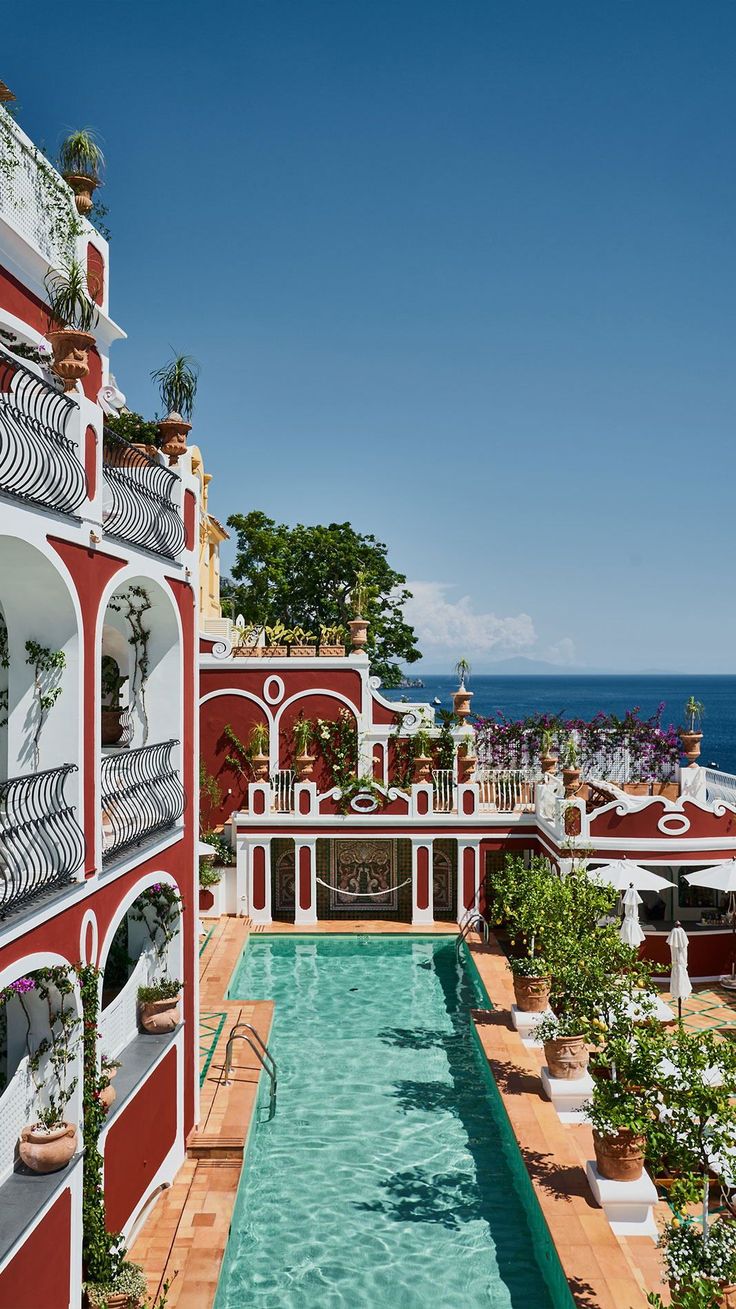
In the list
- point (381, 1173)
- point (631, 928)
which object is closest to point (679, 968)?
point (631, 928)

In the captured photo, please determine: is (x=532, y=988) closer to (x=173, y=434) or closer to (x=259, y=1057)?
(x=259, y=1057)

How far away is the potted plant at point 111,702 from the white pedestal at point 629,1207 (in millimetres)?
7511

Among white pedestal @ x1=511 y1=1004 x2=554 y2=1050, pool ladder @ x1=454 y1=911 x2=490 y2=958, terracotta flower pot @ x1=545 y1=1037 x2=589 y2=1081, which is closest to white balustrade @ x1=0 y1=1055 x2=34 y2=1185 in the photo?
terracotta flower pot @ x1=545 y1=1037 x2=589 y2=1081

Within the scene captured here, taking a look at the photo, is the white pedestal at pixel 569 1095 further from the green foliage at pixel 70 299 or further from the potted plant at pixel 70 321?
the green foliage at pixel 70 299

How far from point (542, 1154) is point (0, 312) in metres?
10.1

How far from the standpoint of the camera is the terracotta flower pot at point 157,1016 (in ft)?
33.4

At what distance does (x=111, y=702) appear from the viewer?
12.7 meters

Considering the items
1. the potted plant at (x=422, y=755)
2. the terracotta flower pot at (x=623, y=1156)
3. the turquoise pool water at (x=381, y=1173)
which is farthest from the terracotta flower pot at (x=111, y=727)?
the potted plant at (x=422, y=755)

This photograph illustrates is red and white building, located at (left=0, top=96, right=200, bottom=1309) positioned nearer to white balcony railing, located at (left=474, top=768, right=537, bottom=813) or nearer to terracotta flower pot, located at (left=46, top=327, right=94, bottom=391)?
terracotta flower pot, located at (left=46, top=327, right=94, bottom=391)

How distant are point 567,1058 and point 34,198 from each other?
1145 centimetres

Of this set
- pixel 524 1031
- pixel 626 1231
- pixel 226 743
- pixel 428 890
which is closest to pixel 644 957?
pixel 524 1031

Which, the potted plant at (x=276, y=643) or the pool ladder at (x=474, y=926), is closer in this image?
the pool ladder at (x=474, y=926)

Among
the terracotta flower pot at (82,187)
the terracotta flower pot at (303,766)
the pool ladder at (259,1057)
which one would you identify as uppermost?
the terracotta flower pot at (82,187)

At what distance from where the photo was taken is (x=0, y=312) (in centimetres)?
788
